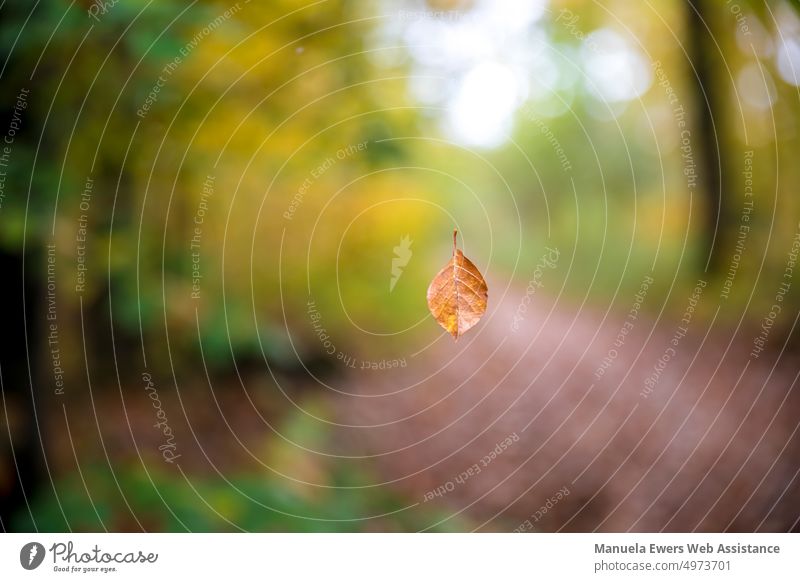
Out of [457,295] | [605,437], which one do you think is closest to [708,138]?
[605,437]

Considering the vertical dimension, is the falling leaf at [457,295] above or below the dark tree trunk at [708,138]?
below

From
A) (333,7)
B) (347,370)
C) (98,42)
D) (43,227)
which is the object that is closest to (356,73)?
(333,7)

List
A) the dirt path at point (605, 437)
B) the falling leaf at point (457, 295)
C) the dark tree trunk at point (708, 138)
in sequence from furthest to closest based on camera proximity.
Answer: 1. the dark tree trunk at point (708, 138)
2. the dirt path at point (605, 437)
3. the falling leaf at point (457, 295)

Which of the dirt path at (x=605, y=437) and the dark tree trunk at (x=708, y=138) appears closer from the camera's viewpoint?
the dirt path at (x=605, y=437)

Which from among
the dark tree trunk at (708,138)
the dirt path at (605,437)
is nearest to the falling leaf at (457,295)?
the dirt path at (605,437)

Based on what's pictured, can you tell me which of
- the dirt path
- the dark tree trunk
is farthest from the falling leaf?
the dark tree trunk

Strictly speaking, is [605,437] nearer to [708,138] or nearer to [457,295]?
[457,295]

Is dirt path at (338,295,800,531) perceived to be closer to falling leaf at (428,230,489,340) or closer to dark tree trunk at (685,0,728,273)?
dark tree trunk at (685,0,728,273)

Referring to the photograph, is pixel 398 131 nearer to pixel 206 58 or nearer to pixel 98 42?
pixel 206 58

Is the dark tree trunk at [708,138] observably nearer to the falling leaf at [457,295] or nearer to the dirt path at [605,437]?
the dirt path at [605,437]
